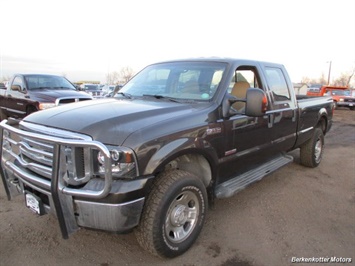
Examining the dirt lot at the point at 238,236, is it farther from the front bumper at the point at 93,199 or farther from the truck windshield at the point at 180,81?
the truck windshield at the point at 180,81

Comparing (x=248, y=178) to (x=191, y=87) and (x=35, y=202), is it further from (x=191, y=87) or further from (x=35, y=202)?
(x=35, y=202)

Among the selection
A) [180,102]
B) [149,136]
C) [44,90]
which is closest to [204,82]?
[180,102]

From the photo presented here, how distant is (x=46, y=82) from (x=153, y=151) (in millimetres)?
7847

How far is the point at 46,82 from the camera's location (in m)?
9.34

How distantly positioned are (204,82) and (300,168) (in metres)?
3.33

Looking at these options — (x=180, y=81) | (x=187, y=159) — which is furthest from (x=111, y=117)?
(x=180, y=81)

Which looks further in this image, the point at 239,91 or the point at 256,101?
the point at 239,91

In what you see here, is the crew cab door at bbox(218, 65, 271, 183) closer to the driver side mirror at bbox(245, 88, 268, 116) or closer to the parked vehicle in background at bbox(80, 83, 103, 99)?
the driver side mirror at bbox(245, 88, 268, 116)

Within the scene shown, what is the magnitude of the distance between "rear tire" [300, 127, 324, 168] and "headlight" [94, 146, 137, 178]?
14.3 feet

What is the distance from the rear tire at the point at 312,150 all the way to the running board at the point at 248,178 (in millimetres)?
1162

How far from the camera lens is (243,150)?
12.6ft

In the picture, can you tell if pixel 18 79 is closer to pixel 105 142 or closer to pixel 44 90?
pixel 44 90

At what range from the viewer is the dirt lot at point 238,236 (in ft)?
9.75

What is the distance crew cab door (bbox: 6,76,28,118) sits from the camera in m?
8.86
